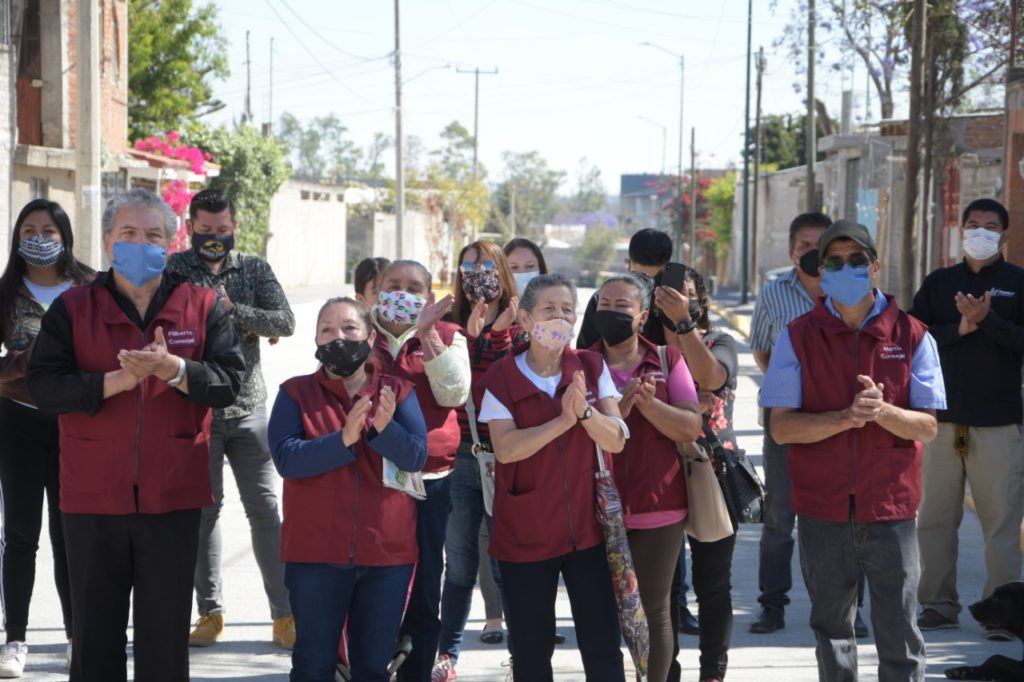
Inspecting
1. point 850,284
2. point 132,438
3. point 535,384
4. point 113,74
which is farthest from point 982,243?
point 113,74

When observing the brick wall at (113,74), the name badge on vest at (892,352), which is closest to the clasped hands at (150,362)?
the name badge on vest at (892,352)

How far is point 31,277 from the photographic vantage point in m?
6.32

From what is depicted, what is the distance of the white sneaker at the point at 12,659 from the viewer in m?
6.15

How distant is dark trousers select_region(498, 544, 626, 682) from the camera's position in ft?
16.6

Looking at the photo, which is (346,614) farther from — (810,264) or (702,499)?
(810,264)

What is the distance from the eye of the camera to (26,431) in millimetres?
6277

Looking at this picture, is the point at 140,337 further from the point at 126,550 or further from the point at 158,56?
the point at 158,56

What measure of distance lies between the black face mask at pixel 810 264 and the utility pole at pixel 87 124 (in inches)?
448

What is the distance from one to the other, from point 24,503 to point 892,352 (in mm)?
3865

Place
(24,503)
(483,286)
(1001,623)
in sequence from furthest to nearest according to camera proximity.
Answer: (483,286), (1001,623), (24,503)

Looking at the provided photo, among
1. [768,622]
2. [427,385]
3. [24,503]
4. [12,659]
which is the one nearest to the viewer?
[427,385]

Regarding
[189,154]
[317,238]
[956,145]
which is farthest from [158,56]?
[956,145]

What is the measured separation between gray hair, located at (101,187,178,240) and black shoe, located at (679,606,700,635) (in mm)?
3351

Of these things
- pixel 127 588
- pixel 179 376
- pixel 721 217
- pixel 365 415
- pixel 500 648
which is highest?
pixel 721 217
